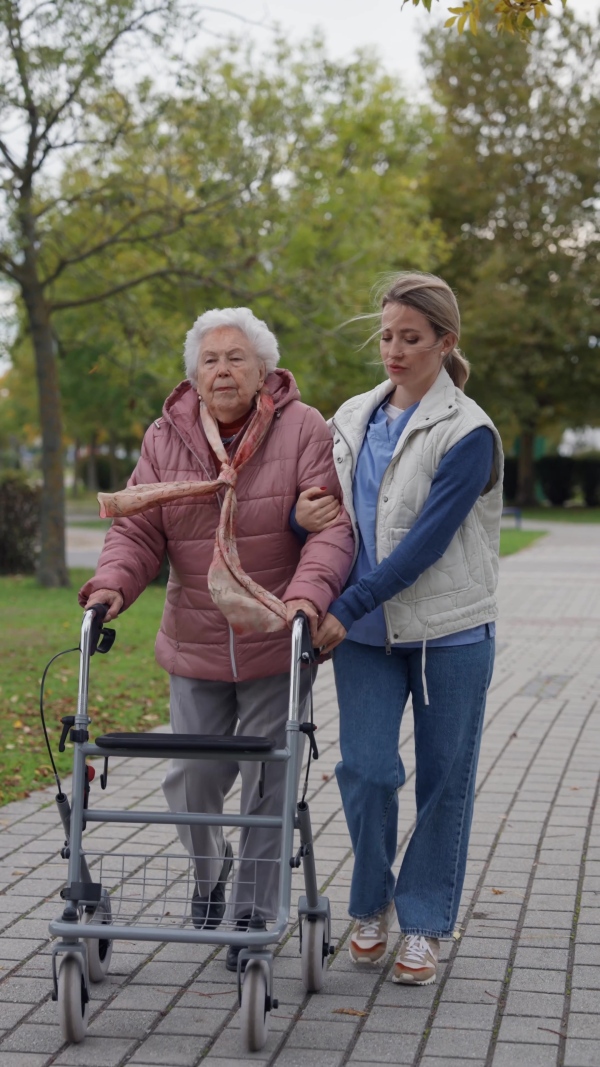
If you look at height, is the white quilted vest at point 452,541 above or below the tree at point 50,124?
below

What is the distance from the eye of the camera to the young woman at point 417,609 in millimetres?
3863

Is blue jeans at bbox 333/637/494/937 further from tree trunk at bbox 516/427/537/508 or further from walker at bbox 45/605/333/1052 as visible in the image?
tree trunk at bbox 516/427/537/508

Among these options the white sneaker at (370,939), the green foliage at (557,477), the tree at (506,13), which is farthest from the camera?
the green foliage at (557,477)

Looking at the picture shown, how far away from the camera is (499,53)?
42.2 metres

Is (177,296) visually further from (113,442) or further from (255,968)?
(113,442)

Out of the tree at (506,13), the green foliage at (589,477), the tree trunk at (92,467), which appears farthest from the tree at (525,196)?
the tree at (506,13)

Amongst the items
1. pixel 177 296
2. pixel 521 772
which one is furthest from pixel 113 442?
pixel 521 772

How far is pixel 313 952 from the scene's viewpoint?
386 centimetres

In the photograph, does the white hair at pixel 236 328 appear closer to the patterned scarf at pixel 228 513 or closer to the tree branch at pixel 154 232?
the patterned scarf at pixel 228 513

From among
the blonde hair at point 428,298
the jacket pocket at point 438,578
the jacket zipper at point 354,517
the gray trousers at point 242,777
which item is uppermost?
the blonde hair at point 428,298

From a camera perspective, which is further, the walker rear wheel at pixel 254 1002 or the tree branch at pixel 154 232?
the tree branch at pixel 154 232

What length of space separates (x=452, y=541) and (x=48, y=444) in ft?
43.2

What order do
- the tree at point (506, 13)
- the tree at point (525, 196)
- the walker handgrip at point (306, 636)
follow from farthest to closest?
the tree at point (525, 196) < the tree at point (506, 13) < the walker handgrip at point (306, 636)

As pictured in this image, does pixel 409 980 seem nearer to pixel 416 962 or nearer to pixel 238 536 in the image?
pixel 416 962
